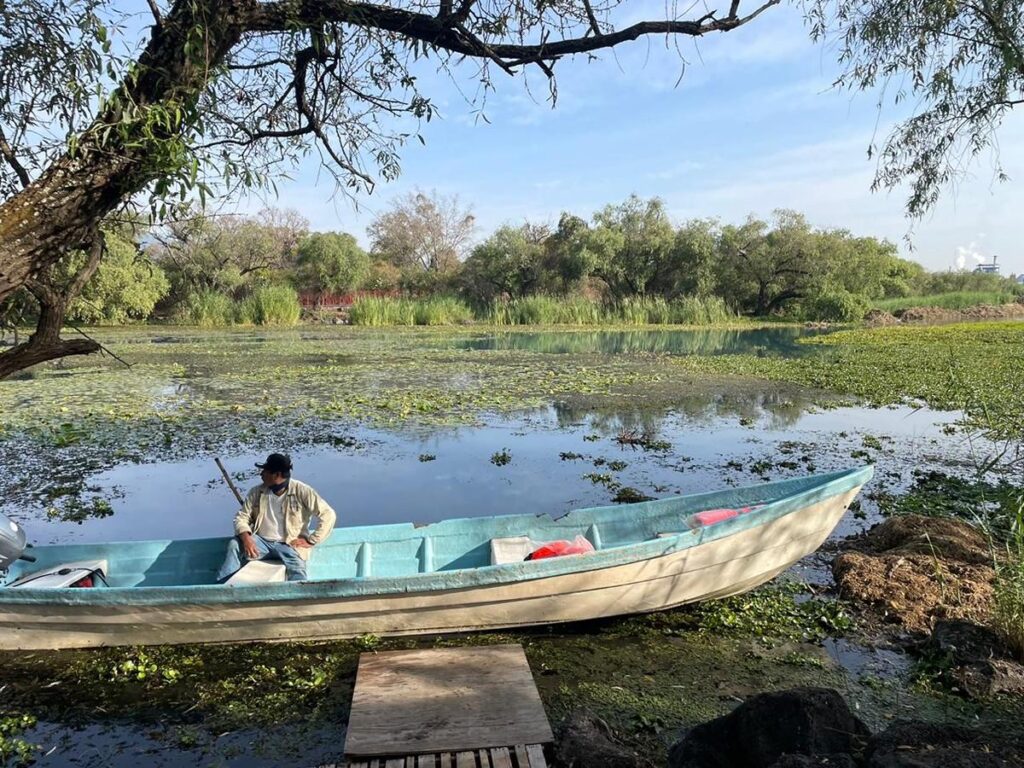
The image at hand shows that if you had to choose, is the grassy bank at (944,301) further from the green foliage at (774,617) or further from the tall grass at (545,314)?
the green foliage at (774,617)

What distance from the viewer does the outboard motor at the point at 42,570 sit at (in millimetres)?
4719

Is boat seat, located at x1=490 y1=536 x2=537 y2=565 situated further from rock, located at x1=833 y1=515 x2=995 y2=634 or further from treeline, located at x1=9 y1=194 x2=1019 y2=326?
treeline, located at x1=9 y1=194 x2=1019 y2=326

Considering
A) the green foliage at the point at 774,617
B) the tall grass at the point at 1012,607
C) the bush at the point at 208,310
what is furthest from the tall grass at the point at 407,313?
the tall grass at the point at 1012,607

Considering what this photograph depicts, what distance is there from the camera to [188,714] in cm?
406

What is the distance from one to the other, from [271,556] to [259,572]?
0.18m

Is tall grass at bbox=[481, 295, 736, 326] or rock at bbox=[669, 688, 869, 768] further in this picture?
tall grass at bbox=[481, 295, 736, 326]

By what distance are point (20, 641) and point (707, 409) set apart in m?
11.0

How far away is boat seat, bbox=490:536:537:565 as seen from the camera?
5.49 m

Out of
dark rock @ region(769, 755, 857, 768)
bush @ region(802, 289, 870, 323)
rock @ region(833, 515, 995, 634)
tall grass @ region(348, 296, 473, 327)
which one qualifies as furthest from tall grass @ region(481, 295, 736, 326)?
dark rock @ region(769, 755, 857, 768)

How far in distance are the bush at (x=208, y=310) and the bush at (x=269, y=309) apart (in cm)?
62

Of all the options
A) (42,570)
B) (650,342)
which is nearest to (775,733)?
(42,570)

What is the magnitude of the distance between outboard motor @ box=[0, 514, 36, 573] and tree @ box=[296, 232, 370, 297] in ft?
126

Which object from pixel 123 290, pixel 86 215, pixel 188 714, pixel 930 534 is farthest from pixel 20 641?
pixel 123 290

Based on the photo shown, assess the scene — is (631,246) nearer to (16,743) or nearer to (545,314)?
(545,314)
